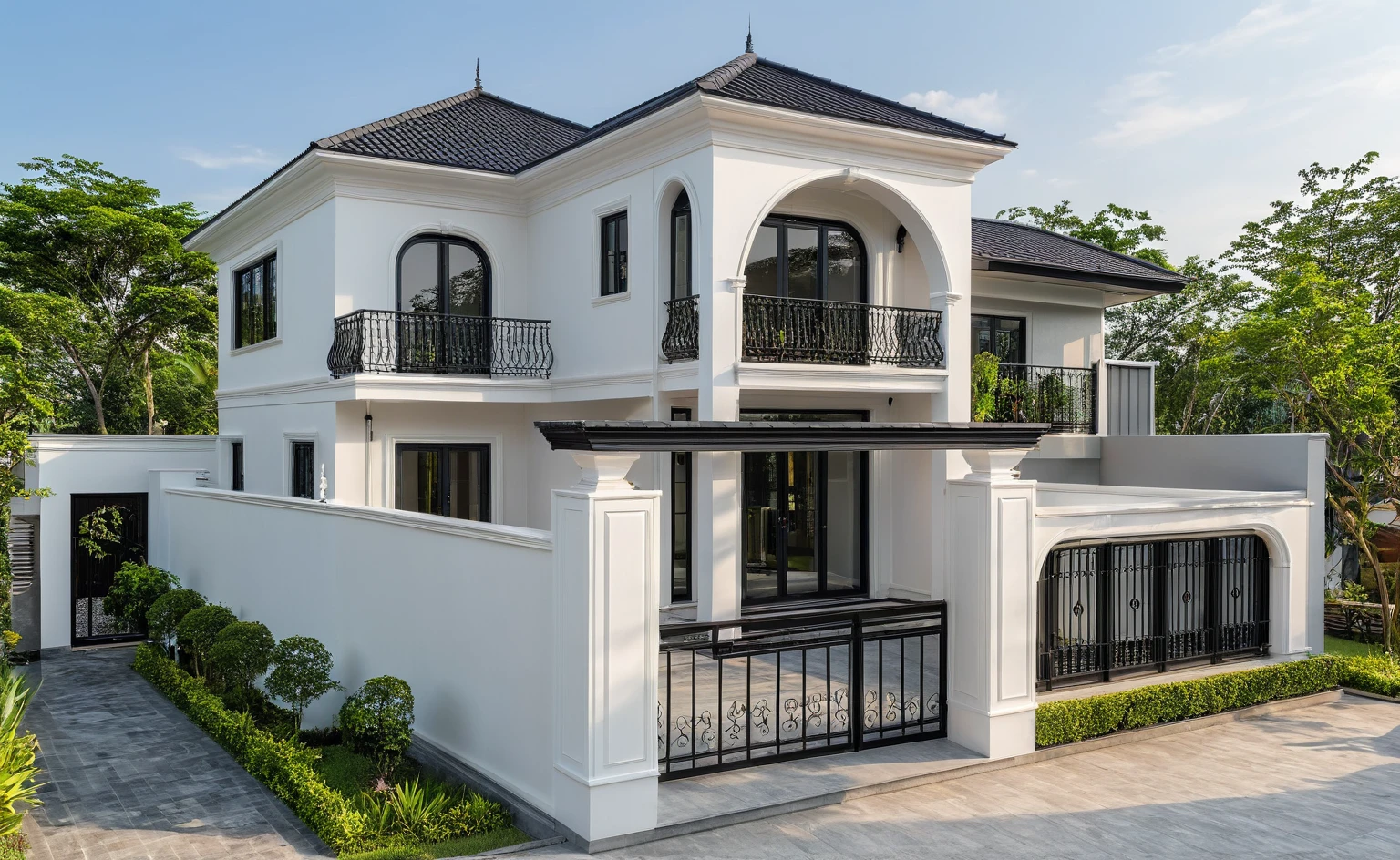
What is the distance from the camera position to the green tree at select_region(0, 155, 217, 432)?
87.0 ft

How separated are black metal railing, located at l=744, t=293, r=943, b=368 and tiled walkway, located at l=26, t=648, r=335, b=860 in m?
6.88

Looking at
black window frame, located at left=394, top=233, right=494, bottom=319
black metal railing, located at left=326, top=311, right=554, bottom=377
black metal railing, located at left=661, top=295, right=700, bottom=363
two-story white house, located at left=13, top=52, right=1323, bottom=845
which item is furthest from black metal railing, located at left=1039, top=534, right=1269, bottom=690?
→ black window frame, located at left=394, top=233, right=494, bottom=319

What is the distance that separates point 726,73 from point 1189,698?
8568 mm

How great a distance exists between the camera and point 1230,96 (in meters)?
23.4

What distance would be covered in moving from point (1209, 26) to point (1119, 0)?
590cm

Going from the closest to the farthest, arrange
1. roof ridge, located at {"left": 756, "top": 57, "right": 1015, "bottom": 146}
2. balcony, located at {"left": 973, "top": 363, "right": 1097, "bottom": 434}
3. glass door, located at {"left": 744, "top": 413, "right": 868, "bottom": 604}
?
1. roof ridge, located at {"left": 756, "top": 57, "right": 1015, "bottom": 146}
2. glass door, located at {"left": 744, "top": 413, "right": 868, "bottom": 604}
3. balcony, located at {"left": 973, "top": 363, "right": 1097, "bottom": 434}

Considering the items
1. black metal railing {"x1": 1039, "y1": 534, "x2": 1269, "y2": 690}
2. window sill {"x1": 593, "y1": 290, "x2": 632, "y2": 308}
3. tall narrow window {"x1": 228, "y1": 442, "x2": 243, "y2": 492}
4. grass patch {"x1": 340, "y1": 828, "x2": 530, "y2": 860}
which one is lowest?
grass patch {"x1": 340, "y1": 828, "x2": 530, "y2": 860}

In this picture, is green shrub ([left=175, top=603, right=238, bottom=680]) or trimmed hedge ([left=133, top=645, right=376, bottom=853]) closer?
trimmed hedge ([left=133, top=645, right=376, bottom=853])

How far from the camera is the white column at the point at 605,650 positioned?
21.9 ft

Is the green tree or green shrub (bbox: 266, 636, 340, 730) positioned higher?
the green tree

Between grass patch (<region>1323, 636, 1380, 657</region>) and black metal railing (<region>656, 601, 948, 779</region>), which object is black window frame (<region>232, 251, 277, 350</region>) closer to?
black metal railing (<region>656, 601, 948, 779</region>)

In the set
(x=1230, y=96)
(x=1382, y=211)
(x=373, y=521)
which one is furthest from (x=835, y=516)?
(x=1382, y=211)

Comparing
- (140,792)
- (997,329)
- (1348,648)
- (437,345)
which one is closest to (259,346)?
(437,345)

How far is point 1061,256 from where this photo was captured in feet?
59.2
